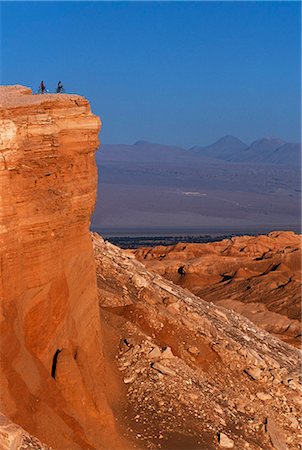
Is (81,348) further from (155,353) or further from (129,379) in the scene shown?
(155,353)

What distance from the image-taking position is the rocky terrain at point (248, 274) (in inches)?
1449

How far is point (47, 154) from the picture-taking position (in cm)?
1064

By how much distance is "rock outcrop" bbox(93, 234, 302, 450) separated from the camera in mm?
12594

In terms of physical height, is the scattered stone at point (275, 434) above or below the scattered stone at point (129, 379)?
below

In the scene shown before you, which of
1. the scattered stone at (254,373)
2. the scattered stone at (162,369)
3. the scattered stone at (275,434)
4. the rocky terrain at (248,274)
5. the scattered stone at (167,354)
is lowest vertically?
the rocky terrain at (248,274)

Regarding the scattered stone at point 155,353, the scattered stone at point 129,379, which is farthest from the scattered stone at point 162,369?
the scattered stone at point 129,379

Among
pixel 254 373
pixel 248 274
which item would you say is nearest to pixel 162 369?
pixel 254 373

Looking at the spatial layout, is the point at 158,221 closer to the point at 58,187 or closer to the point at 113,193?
the point at 113,193

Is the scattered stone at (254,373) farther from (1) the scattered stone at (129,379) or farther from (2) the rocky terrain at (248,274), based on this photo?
(2) the rocky terrain at (248,274)

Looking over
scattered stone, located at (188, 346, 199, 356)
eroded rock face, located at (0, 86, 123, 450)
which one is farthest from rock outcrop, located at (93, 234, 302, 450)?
eroded rock face, located at (0, 86, 123, 450)

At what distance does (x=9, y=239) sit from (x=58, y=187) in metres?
1.28

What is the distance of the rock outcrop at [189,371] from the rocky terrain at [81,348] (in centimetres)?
3

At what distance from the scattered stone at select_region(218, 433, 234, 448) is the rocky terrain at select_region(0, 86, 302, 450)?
0.05 feet

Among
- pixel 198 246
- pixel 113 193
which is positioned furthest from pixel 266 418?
pixel 113 193
